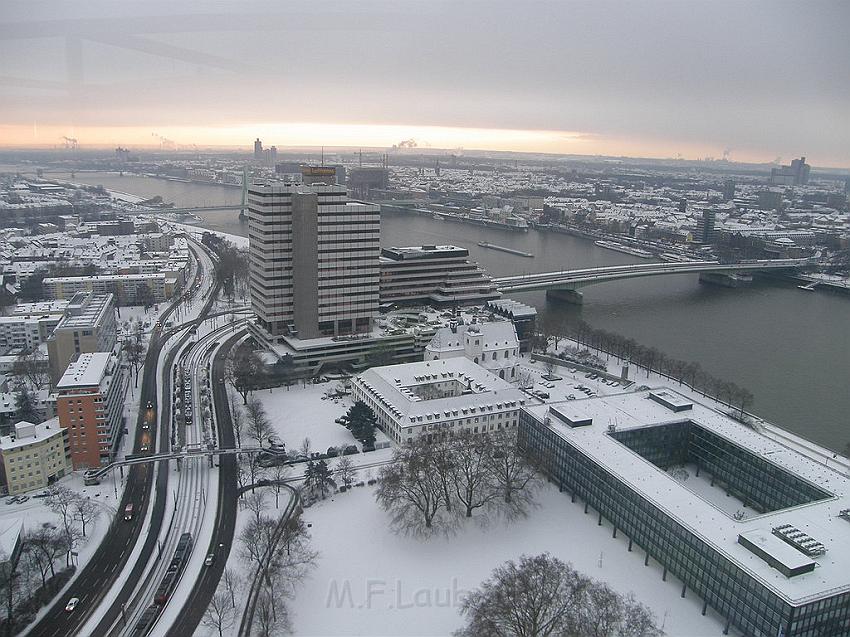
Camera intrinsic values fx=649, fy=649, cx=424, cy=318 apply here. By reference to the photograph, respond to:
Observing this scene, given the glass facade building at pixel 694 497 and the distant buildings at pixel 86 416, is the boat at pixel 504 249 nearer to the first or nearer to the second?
the glass facade building at pixel 694 497

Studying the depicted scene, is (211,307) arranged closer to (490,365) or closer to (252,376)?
(252,376)

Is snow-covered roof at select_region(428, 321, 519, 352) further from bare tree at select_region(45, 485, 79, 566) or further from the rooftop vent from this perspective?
the rooftop vent

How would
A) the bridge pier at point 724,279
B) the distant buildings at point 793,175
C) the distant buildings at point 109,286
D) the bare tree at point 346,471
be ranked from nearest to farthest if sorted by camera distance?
the bare tree at point 346,471, the distant buildings at point 109,286, the bridge pier at point 724,279, the distant buildings at point 793,175

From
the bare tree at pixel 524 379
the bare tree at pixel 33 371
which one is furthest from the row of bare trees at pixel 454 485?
the bare tree at pixel 33 371

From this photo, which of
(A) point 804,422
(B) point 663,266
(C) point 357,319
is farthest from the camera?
(B) point 663,266

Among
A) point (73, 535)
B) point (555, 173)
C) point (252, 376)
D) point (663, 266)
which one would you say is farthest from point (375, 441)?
point (555, 173)

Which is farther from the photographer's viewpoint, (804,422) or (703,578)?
(804,422)
